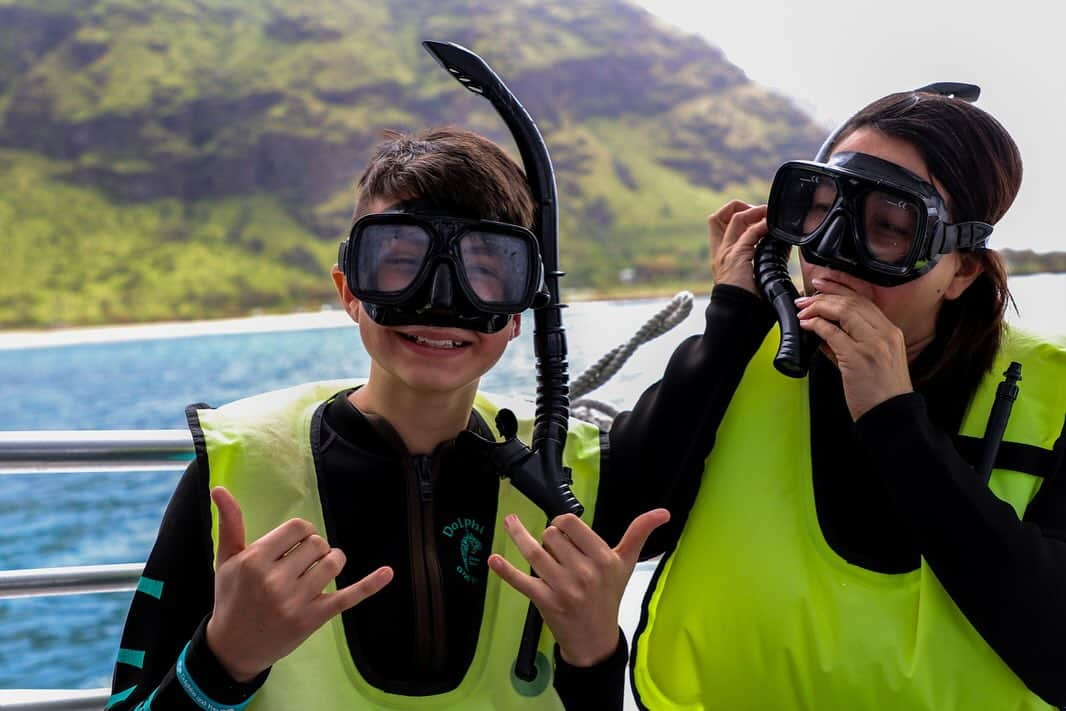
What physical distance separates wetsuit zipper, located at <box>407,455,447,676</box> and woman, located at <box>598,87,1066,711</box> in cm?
27

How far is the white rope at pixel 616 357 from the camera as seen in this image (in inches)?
82.3

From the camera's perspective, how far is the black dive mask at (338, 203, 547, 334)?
1.21 meters

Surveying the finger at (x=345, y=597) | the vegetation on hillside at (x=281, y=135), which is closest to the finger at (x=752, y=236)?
the finger at (x=345, y=597)

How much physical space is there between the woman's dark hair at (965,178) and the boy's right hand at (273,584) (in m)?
0.92

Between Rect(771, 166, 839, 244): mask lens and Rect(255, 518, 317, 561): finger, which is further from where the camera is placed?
Rect(771, 166, 839, 244): mask lens

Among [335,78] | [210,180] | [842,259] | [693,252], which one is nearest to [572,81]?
[335,78]

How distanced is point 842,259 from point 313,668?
0.94 metres

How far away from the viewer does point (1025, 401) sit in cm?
127

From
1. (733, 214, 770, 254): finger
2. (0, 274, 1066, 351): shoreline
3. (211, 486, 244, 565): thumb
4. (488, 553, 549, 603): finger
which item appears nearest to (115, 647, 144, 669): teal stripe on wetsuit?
(211, 486, 244, 565): thumb

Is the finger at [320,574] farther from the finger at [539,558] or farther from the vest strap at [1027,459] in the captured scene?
the vest strap at [1027,459]

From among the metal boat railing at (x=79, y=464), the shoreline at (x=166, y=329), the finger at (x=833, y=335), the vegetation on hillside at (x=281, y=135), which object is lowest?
the shoreline at (x=166, y=329)

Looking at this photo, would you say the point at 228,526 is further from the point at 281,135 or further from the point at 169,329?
the point at 281,135

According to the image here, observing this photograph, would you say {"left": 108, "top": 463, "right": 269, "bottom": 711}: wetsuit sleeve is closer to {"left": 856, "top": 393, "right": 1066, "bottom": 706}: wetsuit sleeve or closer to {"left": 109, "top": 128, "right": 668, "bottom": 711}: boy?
{"left": 109, "top": 128, "right": 668, "bottom": 711}: boy

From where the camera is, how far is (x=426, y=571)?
128 centimetres
